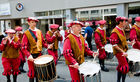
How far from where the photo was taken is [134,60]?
3936 mm

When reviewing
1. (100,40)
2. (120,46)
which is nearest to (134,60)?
(120,46)

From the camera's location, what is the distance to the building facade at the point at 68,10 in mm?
10625

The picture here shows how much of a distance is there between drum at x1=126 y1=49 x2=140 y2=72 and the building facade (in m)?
6.84

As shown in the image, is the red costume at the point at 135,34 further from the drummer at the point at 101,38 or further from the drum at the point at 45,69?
the drum at the point at 45,69

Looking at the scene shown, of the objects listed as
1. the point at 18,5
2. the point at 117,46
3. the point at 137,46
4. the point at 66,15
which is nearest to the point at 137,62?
the point at 117,46

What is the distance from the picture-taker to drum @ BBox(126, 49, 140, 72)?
13.0 feet

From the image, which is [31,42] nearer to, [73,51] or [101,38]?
[73,51]

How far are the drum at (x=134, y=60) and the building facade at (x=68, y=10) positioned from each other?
22.4 ft

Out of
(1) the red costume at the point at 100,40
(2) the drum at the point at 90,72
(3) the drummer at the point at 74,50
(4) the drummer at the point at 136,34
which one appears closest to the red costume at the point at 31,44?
(3) the drummer at the point at 74,50

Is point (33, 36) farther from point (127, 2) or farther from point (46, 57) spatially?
point (127, 2)

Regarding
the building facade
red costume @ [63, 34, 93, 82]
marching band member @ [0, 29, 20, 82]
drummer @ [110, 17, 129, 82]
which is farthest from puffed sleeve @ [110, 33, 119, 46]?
the building facade

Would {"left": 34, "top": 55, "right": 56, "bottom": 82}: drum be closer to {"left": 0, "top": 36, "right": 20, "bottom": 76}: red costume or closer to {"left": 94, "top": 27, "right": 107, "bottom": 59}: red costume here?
{"left": 0, "top": 36, "right": 20, "bottom": 76}: red costume

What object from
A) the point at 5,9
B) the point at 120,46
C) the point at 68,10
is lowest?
the point at 120,46

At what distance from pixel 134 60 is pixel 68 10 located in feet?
31.3
